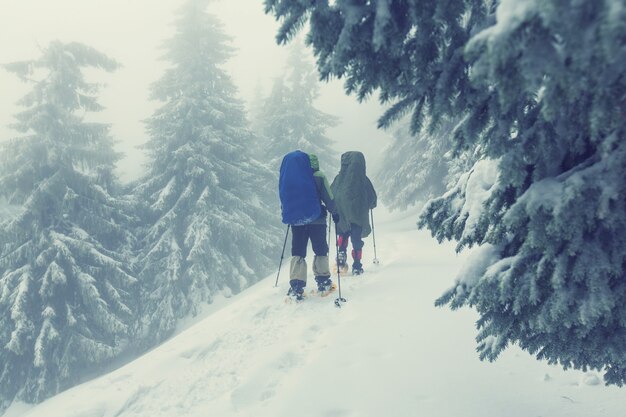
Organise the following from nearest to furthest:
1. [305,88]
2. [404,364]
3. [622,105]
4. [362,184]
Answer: [622,105] → [404,364] → [362,184] → [305,88]

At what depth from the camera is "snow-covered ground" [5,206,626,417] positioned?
3.51 m

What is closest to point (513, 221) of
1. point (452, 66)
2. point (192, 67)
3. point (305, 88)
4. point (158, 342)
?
point (452, 66)

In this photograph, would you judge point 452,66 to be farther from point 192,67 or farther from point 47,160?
point 192,67

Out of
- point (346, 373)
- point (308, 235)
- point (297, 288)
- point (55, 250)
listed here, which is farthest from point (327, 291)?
point (55, 250)

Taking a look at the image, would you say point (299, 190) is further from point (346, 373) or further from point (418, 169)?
point (418, 169)

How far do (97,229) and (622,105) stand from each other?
1591 cm

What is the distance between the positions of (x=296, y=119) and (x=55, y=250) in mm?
15595

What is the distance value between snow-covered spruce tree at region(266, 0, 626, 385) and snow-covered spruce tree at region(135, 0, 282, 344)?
14848 millimetres

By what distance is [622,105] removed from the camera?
1646 mm

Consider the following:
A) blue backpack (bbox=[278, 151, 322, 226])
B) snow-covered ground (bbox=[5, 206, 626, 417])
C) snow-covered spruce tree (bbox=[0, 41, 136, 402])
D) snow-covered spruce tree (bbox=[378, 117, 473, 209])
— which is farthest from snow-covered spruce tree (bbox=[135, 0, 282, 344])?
blue backpack (bbox=[278, 151, 322, 226])

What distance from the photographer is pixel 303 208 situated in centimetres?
647

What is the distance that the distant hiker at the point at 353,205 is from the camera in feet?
27.3

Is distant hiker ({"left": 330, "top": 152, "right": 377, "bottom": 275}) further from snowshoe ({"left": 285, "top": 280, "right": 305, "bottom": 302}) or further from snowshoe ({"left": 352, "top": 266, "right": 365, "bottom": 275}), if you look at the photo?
snowshoe ({"left": 285, "top": 280, "right": 305, "bottom": 302})

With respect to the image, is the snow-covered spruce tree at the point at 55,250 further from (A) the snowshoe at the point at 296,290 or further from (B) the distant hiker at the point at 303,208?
(B) the distant hiker at the point at 303,208
